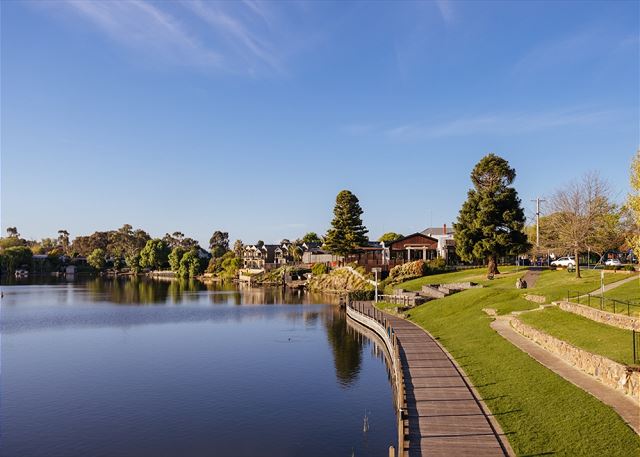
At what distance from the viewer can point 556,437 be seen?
18.5m

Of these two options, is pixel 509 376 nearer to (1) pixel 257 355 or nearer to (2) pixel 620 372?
(2) pixel 620 372

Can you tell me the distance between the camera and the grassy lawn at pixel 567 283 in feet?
140

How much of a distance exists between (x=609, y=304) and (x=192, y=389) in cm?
2798

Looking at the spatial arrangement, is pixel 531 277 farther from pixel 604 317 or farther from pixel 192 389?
pixel 192 389

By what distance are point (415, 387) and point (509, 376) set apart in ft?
15.8

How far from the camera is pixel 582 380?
76.2 ft

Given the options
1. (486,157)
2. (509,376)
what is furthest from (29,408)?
(486,157)

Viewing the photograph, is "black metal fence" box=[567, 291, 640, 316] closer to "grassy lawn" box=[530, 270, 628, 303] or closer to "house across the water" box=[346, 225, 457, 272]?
"grassy lawn" box=[530, 270, 628, 303]

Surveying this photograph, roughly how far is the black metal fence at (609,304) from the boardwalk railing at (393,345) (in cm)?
1315

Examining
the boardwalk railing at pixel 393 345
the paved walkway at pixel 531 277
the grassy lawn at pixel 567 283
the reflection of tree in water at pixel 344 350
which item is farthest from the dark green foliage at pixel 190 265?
the grassy lawn at pixel 567 283

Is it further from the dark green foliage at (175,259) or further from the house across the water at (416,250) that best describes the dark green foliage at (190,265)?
the house across the water at (416,250)

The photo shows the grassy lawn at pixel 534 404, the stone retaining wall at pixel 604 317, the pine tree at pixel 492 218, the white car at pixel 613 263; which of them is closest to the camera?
the grassy lawn at pixel 534 404

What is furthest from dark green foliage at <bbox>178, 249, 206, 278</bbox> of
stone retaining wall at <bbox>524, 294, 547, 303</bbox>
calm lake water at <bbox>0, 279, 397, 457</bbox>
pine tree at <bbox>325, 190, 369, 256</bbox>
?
stone retaining wall at <bbox>524, 294, 547, 303</bbox>

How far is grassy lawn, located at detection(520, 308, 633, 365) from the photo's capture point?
77.7 feet
